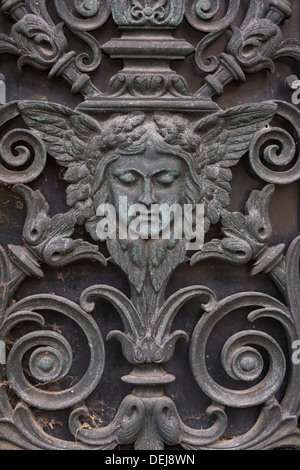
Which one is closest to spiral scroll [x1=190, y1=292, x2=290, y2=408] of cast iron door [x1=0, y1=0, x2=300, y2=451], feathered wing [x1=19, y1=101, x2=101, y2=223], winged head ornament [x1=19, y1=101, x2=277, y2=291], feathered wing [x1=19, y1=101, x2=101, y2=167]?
cast iron door [x1=0, y1=0, x2=300, y2=451]

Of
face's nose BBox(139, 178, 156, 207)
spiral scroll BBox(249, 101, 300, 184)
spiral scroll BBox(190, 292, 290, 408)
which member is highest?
spiral scroll BBox(249, 101, 300, 184)

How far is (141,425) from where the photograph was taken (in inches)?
76.8

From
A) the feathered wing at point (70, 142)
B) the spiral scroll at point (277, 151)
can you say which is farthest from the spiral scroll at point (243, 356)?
the feathered wing at point (70, 142)

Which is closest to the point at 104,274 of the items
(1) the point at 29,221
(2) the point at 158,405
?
(1) the point at 29,221

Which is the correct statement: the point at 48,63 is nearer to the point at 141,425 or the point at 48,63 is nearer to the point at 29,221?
the point at 29,221

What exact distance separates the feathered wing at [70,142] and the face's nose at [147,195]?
0.45ft

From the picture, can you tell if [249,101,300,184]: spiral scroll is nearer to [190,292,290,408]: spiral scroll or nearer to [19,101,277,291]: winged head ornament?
[19,101,277,291]: winged head ornament

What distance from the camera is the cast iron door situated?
193cm

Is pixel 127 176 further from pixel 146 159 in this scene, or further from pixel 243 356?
pixel 243 356

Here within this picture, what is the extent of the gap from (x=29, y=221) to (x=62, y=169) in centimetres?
16

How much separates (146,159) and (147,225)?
16cm

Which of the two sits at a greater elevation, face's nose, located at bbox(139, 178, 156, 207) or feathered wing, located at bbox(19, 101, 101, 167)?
feathered wing, located at bbox(19, 101, 101, 167)

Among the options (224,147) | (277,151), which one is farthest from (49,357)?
(277,151)

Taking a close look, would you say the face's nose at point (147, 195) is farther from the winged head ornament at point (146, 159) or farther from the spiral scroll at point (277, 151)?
the spiral scroll at point (277, 151)
